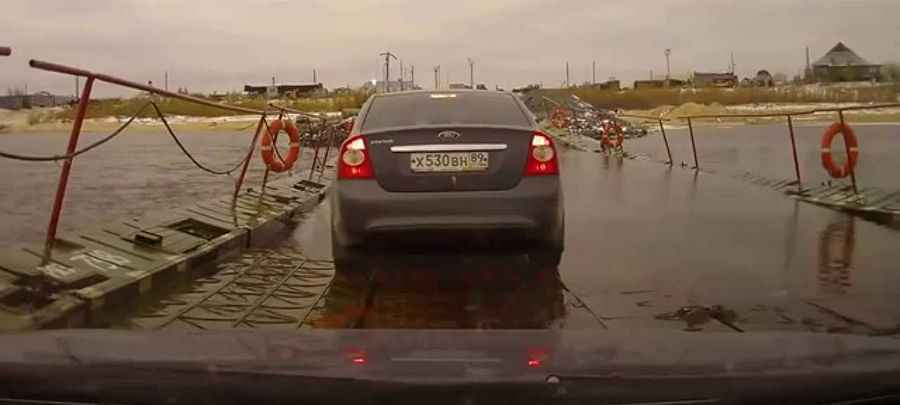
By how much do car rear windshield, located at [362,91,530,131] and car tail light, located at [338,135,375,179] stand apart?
18 cm

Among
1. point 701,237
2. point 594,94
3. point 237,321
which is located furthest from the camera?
point 594,94

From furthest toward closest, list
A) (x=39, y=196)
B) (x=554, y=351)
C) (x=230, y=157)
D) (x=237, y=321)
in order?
(x=230, y=157) < (x=39, y=196) < (x=237, y=321) < (x=554, y=351)

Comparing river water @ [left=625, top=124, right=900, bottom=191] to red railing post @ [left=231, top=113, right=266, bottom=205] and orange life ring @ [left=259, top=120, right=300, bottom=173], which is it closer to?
orange life ring @ [left=259, top=120, right=300, bottom=173]

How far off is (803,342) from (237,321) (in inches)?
128

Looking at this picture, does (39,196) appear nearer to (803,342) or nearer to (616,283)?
(616,283)

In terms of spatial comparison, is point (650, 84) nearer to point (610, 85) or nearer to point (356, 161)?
point (610, 85)

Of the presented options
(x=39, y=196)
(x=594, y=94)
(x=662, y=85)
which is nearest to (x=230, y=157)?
(x=39, y=196)

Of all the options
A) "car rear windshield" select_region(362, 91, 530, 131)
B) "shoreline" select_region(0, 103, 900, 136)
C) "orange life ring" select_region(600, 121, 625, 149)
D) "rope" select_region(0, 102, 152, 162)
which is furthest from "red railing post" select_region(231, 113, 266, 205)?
"orange life ring" select_region(600, 121, 625, 149)

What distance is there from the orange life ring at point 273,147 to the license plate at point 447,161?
5906 millimetres

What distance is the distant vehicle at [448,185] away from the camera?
6211 mm

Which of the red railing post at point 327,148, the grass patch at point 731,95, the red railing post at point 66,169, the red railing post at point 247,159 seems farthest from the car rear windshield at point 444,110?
the red railing post at point 327,148

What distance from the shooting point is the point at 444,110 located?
22.2 ft

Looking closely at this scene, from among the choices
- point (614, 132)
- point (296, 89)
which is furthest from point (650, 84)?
point (614, 132)

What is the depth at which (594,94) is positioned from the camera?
61312 mm
